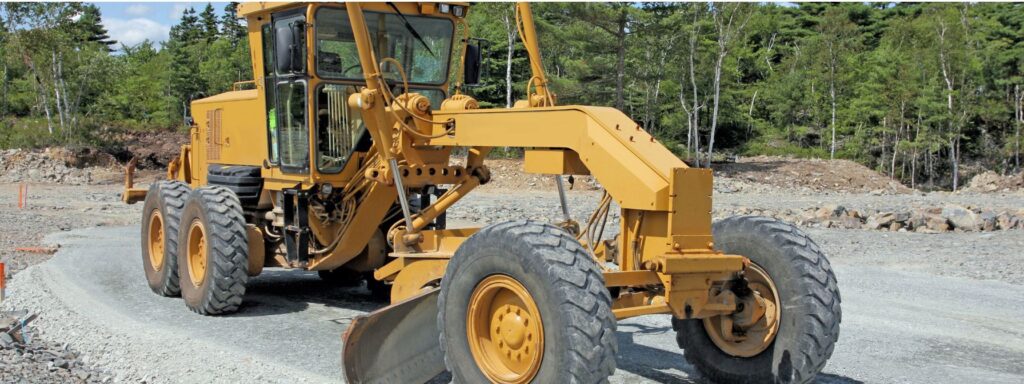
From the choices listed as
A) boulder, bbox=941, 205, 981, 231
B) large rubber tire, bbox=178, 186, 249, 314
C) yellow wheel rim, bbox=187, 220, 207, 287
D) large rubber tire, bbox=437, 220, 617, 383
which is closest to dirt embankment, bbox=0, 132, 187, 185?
yellow wheel rim, bbox=187, 220, 207, 287

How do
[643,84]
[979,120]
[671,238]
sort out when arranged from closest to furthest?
[671,238], [643,84], [979,120]

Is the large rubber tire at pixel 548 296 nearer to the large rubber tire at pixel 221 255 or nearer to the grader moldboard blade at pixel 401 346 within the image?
the grader moldboard blade at pixel 401 346

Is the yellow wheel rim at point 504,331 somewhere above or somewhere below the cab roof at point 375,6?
below

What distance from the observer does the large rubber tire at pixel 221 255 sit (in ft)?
29.9

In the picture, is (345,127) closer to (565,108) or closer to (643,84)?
(565,108)

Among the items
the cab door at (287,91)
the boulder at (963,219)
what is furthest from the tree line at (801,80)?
the cab door at (287,91)

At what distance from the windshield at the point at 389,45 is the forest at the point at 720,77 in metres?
27.8

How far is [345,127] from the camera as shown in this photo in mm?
9031

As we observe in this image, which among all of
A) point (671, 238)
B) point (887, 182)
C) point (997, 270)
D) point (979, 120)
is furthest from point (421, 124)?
point (979, 120)

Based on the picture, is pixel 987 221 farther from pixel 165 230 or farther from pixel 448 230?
pixel 165 230

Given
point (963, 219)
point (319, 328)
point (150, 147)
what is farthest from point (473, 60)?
point (150, 147)

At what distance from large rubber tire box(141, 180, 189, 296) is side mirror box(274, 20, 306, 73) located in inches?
102

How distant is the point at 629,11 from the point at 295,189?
1194 inches

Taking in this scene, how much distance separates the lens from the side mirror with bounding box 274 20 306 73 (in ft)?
28.0
